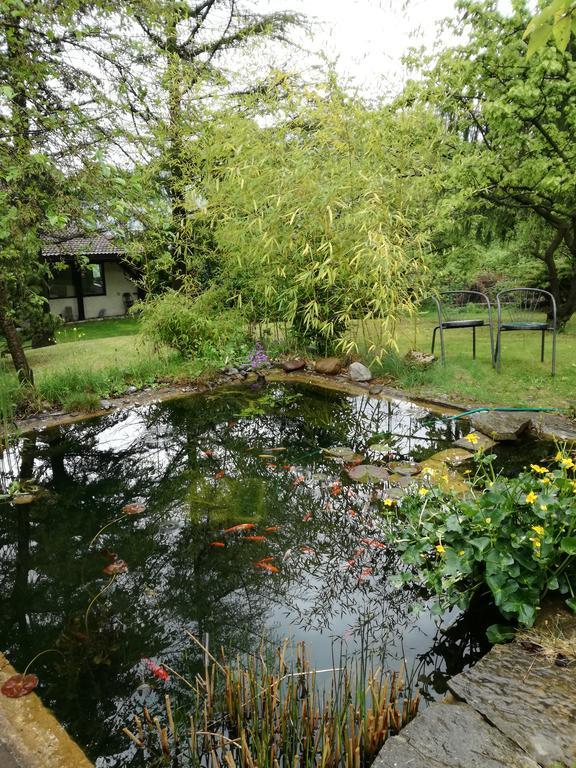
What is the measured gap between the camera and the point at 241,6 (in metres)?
9.01

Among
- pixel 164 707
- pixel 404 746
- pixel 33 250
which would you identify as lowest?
pixel 164 707

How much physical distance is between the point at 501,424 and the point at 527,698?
2.51m

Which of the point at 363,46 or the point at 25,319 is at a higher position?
the point at 363,46

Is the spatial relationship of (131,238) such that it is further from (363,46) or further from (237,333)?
(363,46)

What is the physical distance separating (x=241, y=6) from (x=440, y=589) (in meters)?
10.4

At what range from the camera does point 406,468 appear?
3215 mm

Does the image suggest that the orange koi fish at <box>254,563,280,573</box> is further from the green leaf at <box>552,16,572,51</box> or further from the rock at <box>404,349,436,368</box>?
the rock at <box>404,349,436,368</box>

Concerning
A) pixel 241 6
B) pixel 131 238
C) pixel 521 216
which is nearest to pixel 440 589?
pixel 131 238

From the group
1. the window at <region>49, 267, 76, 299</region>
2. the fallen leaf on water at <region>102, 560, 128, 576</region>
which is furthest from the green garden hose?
the window at <region>49, 267, 76, 299</region>

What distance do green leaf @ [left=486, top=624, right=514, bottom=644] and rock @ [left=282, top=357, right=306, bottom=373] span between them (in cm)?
441

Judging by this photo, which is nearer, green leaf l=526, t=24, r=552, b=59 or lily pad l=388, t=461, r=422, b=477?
green leaf l=526, t=24, r=552, b=59

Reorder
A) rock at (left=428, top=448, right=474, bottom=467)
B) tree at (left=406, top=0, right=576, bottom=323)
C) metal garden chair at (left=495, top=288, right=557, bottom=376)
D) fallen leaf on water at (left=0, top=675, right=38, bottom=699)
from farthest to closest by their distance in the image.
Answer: tree at (left=406, top=0, right=576, bottom=323), metal garden chair at (left=495, top=288, right=557, bottom=376), rock at (left=428, top=448, right=474, bottom=467), fallen leaf on water at (left=0, top=675, right=38, bottom=699)

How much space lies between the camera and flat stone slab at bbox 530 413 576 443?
355cm

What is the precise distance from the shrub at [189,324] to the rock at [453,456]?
328 cm
